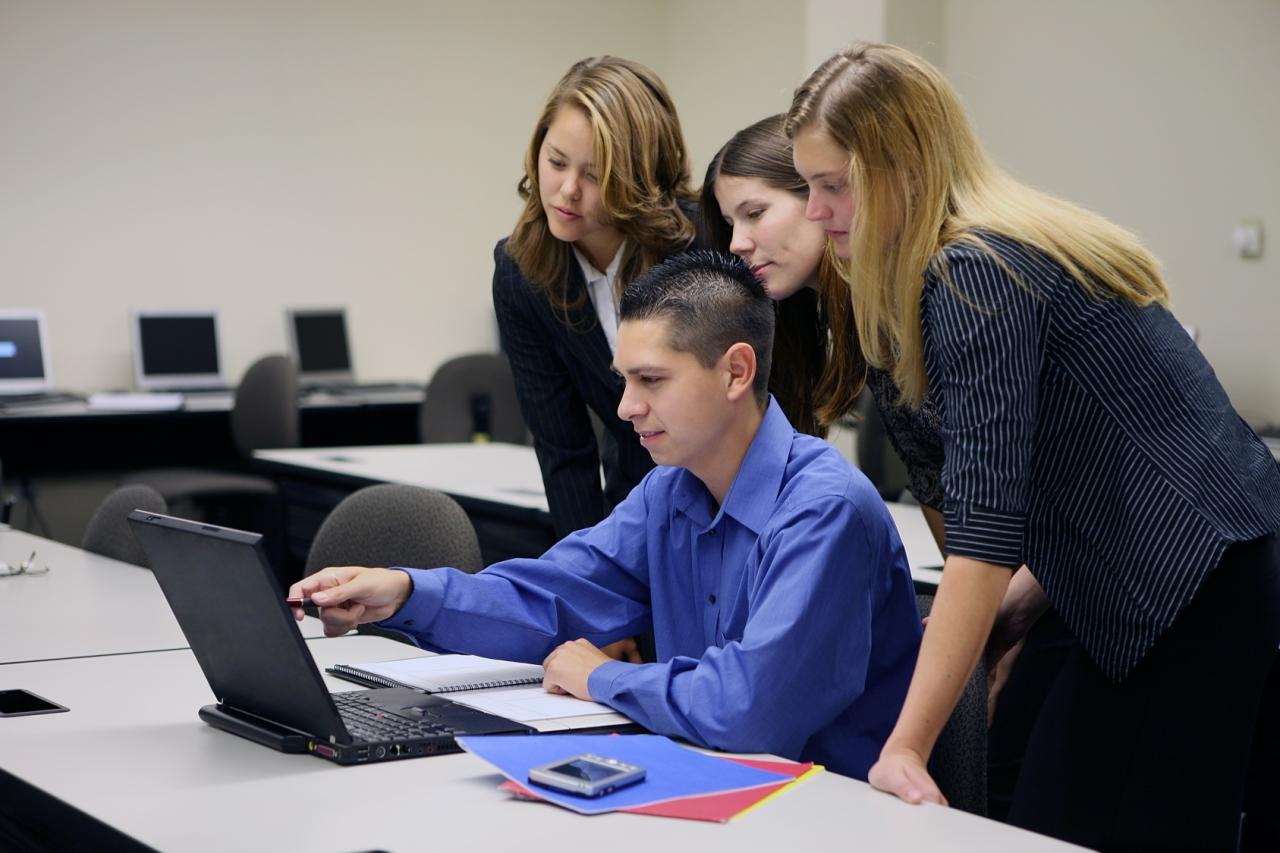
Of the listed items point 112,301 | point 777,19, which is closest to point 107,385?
point 112,301

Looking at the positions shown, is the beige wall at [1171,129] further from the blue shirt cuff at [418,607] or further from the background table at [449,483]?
the blue shirt cuff at [418,607]

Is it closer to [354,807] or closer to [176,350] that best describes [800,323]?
[354,807]

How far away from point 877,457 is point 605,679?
339 centimetres

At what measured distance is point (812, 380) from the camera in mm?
2104

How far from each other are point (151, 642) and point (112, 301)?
15.2 ft

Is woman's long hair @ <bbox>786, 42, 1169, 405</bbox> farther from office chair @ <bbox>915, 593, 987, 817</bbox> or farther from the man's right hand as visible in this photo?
the man's right hand

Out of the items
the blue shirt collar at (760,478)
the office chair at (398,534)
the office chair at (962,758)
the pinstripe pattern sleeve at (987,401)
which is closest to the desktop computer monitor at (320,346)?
the office chair at (398,534)

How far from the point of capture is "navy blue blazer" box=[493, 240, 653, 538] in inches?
94.0

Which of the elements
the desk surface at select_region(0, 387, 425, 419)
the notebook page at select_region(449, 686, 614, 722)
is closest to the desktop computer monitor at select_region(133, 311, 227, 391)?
the desk surface at select_region(0, 387, 425, 419)

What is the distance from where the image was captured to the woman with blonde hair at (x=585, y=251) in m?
2.16

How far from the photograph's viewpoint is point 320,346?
21.8 ft

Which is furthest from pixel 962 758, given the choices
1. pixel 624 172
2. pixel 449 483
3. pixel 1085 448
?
pixel 449 483

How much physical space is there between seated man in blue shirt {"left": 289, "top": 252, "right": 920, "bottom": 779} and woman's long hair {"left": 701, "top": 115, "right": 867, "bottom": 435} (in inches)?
9.0

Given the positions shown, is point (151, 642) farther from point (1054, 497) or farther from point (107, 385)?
point (107, 385)
